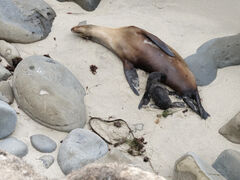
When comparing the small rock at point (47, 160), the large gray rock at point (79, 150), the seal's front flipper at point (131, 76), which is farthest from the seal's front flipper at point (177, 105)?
the small rock at point (47, 160)

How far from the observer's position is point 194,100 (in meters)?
5.95

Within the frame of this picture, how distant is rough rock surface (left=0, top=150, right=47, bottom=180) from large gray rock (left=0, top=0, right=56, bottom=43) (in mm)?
3669

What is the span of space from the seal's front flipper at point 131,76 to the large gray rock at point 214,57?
758mm

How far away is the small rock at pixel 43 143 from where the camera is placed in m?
4.71

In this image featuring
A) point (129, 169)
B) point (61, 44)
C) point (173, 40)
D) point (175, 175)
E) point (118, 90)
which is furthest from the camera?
point (173, 40)

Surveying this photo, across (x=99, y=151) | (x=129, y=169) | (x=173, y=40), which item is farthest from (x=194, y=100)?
(x=129, y=169)

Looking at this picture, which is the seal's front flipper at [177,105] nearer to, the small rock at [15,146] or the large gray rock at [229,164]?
the large gray rock at [229,164]

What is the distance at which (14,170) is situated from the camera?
2.46 metres

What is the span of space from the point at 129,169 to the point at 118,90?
349 cm

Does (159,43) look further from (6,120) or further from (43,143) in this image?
(6,120)

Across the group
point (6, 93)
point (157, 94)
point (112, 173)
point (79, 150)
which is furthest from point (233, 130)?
point (112, 173)

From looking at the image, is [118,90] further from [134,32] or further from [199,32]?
[199,32]

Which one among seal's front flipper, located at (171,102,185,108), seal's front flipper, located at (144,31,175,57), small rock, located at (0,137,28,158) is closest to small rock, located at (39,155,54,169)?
small rock, located at (0,137,28,158)

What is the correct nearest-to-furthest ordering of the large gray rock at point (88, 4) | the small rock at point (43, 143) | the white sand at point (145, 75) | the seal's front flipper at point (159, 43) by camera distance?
1. the small rock at point (43, 143)
2. the white sand at point (145, 75)
3. the seal's front flipper at point (159, 43)
4. the large gray rock at point (88, 4)
